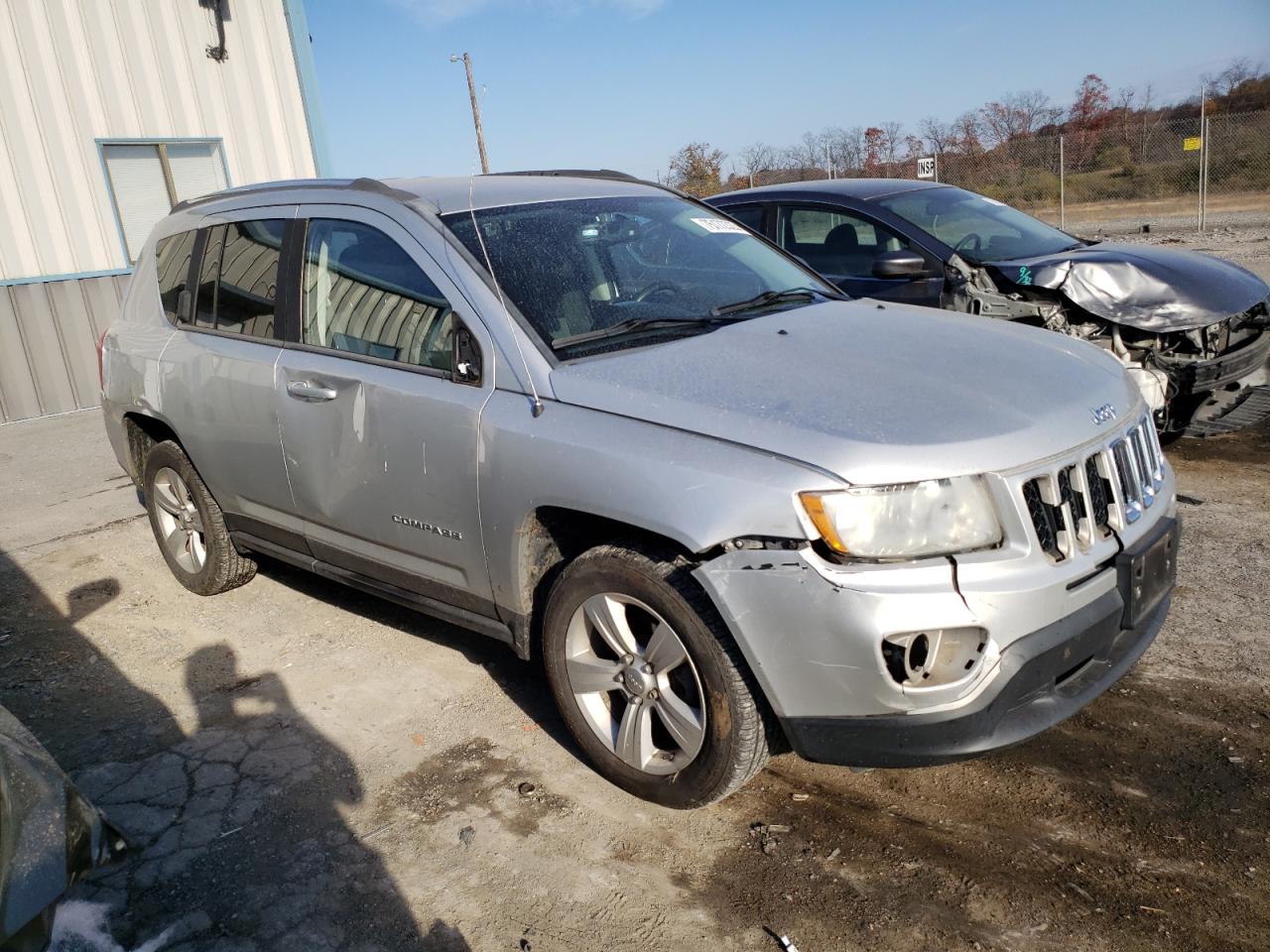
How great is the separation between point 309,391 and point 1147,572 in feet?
9.69

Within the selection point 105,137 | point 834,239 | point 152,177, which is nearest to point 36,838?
point 834,239

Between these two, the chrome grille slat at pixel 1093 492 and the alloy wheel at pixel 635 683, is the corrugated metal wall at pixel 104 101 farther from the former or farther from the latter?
the chrome grille slat at pixel 1093 492

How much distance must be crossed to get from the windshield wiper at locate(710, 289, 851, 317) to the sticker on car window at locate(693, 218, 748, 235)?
459mm

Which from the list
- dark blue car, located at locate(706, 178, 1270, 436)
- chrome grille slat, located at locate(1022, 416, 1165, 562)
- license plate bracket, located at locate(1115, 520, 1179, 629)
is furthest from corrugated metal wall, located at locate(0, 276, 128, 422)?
license plate bracket, located at locate(1115, 520, 1179, 629)

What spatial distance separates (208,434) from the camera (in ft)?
14.8

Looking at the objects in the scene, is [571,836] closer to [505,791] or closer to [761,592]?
[505,791]

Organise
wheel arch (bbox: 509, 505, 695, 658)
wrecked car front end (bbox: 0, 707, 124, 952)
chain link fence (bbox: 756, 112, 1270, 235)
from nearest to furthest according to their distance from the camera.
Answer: wrecked car front end (bbox: 0, 707, 124, 952), wheel arch (bbox: 509, 505, 695, 658), chain link fence (bbox: 756, 112, 1270, 235)

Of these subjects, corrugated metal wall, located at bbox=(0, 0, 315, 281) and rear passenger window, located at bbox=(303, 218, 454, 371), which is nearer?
rear passenger window, located at bbox=(303, 218, 454, 371)

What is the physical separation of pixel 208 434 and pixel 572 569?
2301 millimetres

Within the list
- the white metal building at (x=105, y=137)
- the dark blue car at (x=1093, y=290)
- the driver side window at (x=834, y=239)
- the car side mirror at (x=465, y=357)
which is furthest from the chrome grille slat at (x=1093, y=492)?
the white metal building at (x=105, y=137)

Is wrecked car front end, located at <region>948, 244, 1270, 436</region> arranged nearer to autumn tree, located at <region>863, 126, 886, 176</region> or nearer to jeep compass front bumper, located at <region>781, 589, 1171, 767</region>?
jeep compass front bumper, located at <region>781, 589, 1171, 767</region>

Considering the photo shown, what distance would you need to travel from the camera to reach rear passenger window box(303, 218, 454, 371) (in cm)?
349

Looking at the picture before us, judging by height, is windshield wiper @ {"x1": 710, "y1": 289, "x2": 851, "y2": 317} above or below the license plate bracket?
above

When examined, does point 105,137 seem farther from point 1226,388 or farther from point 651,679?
point 1226,388
